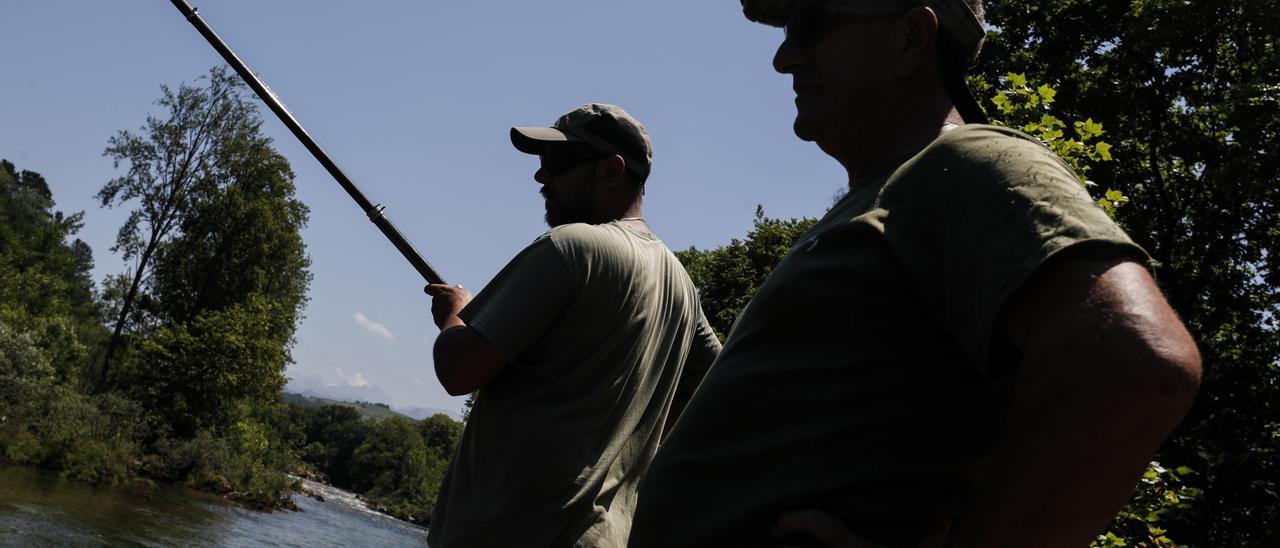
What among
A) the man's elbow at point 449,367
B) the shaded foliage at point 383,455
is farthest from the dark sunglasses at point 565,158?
the shaded foliage at point 383,455

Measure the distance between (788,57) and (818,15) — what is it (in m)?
0.10

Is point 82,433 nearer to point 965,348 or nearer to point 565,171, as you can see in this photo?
point 565,171

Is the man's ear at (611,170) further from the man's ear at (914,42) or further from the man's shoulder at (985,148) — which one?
the man's shoulder at (985,148)

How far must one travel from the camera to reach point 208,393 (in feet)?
123

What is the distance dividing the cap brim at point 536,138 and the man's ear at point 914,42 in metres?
1.67

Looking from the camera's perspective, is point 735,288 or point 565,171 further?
point 735,288

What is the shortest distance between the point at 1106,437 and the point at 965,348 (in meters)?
0.23

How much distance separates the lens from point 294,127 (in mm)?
4426

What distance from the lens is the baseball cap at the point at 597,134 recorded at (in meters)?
3.14

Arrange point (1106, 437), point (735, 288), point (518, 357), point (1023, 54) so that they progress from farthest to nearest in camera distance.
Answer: point (735, 288)
point (1023, 54)
point (518, 357)
point (1106, 437)

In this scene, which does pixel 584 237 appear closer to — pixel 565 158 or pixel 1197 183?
pixel 565 158

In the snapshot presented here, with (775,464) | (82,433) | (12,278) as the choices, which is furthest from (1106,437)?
(12,278)

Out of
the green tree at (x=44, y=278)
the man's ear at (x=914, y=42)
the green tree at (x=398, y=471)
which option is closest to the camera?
the man's ear at (x=914, y=42)

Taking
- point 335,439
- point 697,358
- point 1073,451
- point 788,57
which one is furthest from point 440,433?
point 1073,451
